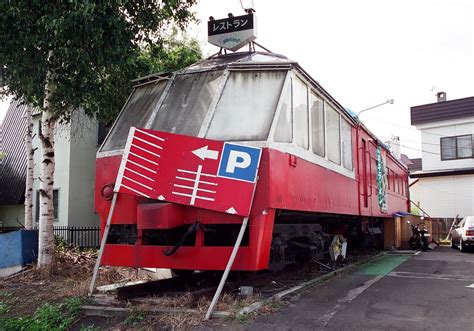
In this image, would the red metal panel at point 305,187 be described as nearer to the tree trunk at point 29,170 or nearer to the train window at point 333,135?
the train window at point 333,135

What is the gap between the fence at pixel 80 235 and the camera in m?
15.4

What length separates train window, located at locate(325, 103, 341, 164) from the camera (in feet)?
26.6

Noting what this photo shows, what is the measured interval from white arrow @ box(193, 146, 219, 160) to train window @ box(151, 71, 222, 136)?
49cm

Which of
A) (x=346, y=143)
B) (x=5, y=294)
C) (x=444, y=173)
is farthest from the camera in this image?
(x=444, y=173)

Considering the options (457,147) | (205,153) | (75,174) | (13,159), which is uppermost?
(457,147)

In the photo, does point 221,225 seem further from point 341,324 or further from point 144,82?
point 144,82

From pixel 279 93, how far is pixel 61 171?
1233 centimetres

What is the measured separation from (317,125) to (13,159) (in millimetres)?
15835

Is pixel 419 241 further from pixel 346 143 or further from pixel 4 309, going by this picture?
pixel 4 309

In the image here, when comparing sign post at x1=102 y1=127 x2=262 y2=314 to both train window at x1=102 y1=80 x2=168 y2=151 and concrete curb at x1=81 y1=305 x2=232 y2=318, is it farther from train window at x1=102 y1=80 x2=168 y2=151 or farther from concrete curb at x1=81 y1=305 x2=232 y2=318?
train window at x1=102 y1=80 x2=168 y2=151

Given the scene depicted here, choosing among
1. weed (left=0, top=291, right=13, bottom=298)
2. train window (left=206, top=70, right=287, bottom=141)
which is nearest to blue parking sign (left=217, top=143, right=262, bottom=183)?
train window (left=206, top=70, right=287, bottom=141)

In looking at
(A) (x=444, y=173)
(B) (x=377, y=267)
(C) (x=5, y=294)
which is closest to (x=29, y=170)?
(C) (x=5, y=294)

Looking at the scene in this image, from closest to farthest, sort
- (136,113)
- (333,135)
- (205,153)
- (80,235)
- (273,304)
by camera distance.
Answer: (205,153) → (273,304) → (136,113) → (333,135) → (80,235)

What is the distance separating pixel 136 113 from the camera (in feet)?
23.2
